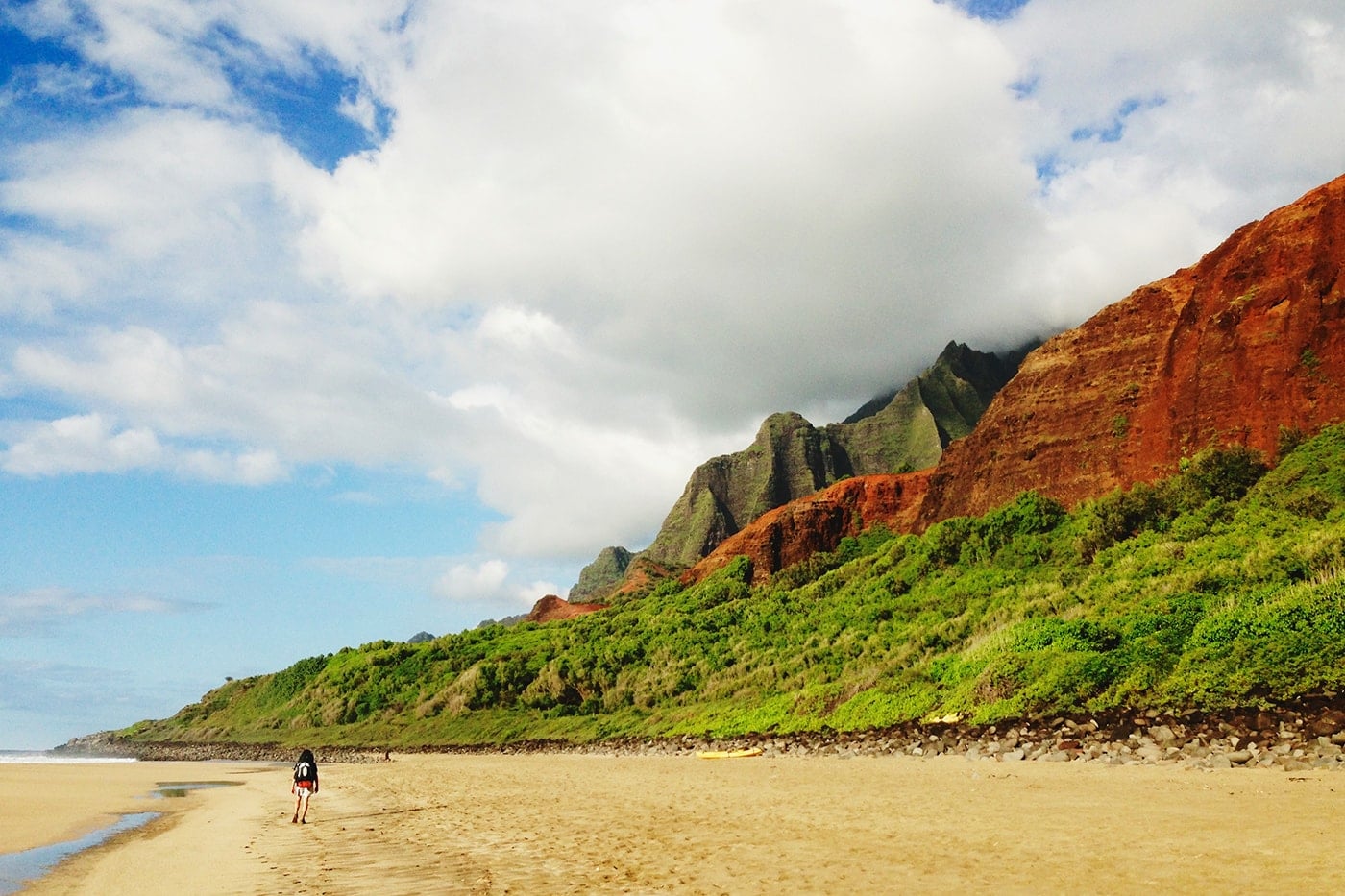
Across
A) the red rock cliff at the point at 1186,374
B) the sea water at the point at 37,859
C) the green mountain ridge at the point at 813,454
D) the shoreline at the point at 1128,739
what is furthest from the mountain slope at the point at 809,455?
the sea water at the point at 37,859

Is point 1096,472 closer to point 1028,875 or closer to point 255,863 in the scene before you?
point 1028,875

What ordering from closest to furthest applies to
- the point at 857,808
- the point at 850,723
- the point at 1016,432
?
1. the point at 857,808
2. the point at 850,723
3. the point at 1016,432

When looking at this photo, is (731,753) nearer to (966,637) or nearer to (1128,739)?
(966,637)

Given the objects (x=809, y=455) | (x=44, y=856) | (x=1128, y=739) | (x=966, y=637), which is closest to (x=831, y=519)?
(x=966, y=637)

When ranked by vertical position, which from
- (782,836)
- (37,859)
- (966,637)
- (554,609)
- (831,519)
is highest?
(831,519)

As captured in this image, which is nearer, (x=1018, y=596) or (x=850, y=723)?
(x=850, y=723)

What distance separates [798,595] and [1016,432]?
64.1 feet

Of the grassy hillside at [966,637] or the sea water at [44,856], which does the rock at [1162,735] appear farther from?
the sea water at [44,856]

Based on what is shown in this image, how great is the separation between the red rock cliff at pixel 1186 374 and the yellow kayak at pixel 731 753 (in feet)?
97.7

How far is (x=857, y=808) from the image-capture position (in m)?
14.5

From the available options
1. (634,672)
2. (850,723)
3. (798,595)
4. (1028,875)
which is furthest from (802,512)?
(1028,875)

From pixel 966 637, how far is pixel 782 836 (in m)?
25.3

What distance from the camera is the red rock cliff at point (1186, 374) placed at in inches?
1538

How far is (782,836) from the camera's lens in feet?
39.8
